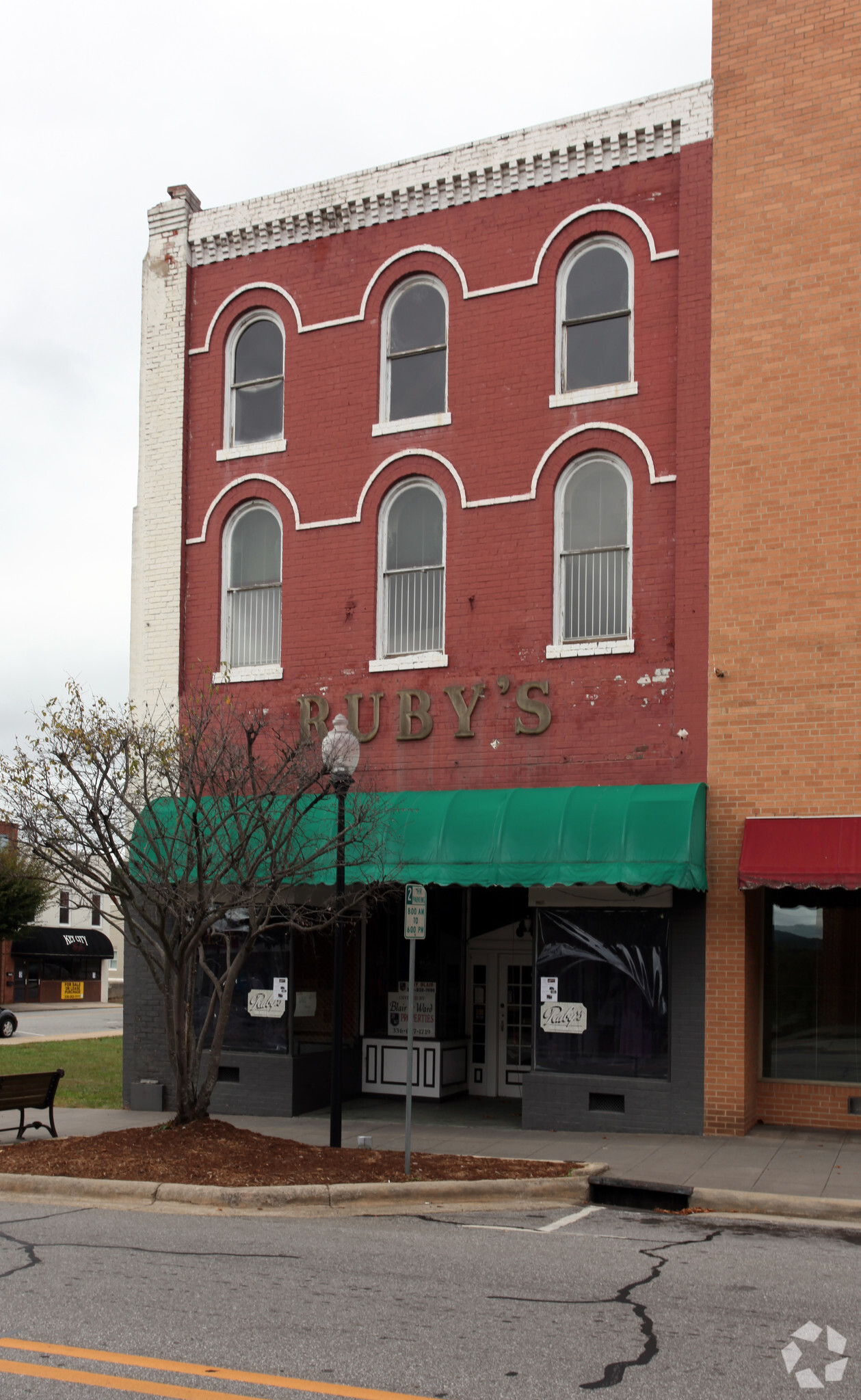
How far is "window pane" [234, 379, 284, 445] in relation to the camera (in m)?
18.0

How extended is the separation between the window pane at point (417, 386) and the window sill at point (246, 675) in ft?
11.9

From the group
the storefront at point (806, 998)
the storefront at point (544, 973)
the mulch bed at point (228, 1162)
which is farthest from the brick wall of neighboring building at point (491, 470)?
the mulch bed at point (228, 1162)

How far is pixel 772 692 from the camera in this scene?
14078mm

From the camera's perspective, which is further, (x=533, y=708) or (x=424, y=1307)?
(x=533, y=708)

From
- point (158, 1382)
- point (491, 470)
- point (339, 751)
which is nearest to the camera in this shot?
point (158, 1382)

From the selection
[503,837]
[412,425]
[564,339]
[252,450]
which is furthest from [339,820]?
[252,450]

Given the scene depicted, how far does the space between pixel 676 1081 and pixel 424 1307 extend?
23.7 feet

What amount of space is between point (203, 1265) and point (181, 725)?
944 centimetres

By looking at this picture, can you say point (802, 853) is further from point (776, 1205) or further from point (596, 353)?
point (596, 353)

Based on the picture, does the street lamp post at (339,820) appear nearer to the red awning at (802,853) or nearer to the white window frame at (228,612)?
the red awning at (802,853)

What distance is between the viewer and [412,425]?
16.7 m

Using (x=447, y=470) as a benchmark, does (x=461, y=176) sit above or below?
above

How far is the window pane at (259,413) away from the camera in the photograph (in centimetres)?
1802

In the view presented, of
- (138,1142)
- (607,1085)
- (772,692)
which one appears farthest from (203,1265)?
(772,692)
